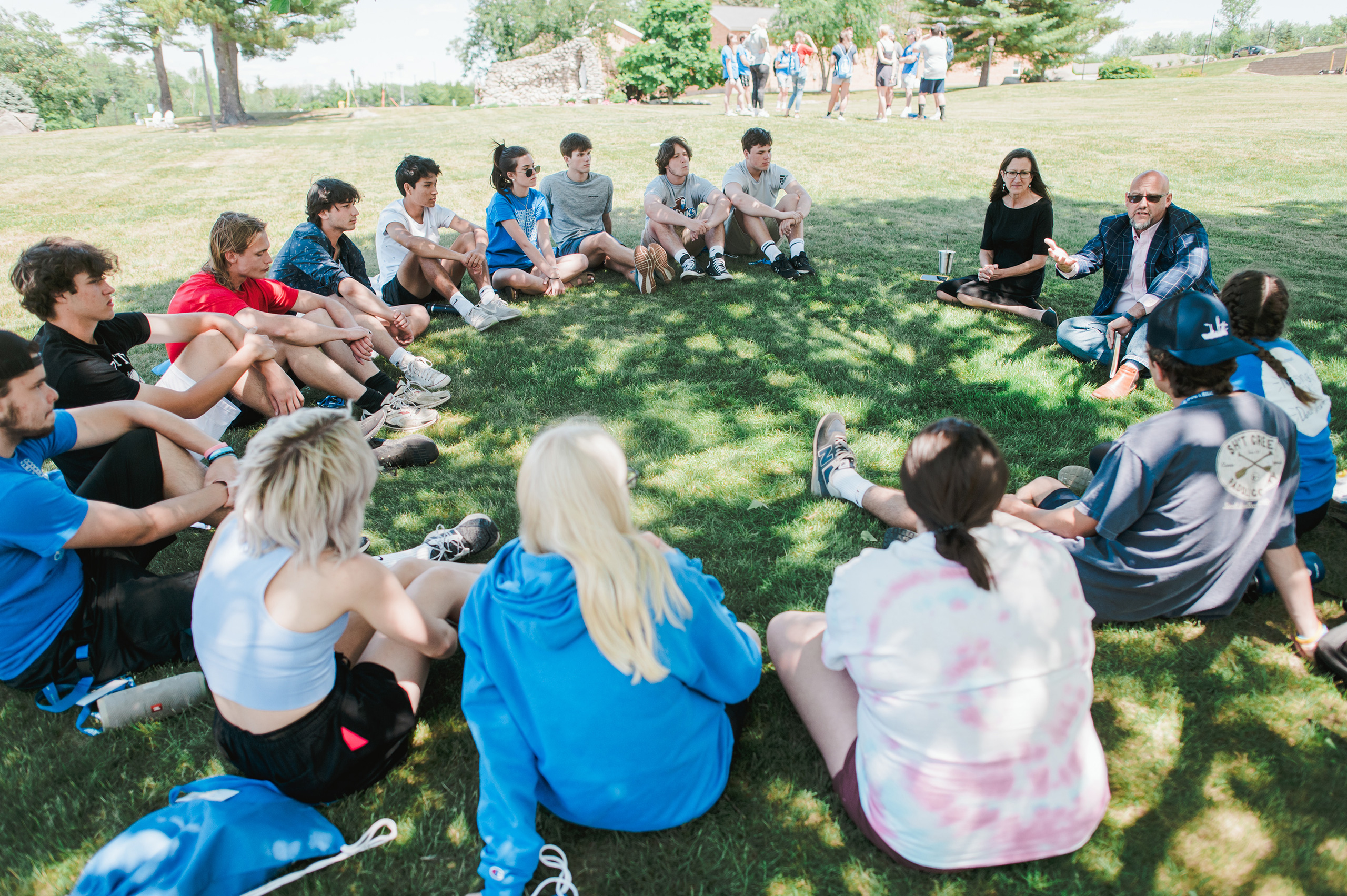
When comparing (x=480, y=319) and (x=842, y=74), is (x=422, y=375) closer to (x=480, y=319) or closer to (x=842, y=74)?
(x=480, y=319)

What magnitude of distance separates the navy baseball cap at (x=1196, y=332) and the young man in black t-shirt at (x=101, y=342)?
4.21 metres

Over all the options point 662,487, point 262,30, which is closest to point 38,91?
point 262,30

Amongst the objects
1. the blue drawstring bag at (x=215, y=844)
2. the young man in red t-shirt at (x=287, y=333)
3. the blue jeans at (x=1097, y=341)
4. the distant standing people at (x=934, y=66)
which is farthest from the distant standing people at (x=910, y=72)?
the blue drawstring bag at (x=215, y=844)

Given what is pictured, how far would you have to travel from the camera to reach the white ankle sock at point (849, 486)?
3.95m

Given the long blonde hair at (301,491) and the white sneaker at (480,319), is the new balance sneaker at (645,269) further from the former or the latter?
the long blonde hair at (301,491)

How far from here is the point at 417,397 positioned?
5.23 m

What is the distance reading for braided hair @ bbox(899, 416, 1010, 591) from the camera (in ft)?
6.46

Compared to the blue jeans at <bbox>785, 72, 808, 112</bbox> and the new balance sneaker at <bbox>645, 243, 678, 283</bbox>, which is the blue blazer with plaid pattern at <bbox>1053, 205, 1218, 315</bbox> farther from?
the blue jeans at <bbox>785, 72, 808, 112</bbox>

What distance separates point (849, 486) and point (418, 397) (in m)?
2.96

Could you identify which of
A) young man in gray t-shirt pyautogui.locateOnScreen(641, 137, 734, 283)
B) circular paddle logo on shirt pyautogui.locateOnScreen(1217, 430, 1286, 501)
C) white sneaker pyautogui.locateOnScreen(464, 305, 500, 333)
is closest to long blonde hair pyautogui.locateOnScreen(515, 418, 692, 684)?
circular paddle logo on shirt pyautogui.locateOnScreen(1217, 430, 1286, 501)

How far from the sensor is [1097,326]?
547 centimetres

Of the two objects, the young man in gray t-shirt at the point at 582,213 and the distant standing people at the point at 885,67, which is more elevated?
the distant standing people at the point at 885,67

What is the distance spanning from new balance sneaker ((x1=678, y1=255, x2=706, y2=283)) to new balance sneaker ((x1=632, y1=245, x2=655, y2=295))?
33 centimetres

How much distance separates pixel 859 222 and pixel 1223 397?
296 inches
